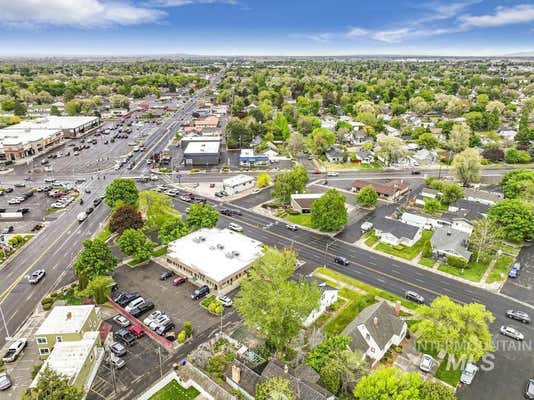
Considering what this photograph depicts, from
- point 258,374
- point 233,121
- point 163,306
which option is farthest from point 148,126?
point 258,374

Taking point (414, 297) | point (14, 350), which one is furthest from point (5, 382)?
point (414, 297)

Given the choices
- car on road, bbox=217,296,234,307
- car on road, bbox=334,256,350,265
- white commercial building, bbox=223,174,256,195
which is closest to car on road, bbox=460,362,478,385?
car on road, bbox=334,256,350,265

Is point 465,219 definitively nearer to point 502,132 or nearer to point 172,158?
point 172,158

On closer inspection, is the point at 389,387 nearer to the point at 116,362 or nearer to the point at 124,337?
the point at 116,362

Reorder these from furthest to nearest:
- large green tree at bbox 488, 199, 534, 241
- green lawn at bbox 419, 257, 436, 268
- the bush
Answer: large green tree at bbox 488, 199, 534, 241 → green lawn at bbox 419, 257, 436, 268 → the bush

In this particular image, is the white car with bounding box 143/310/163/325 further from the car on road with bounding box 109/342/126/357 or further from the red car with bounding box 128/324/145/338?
the car on road with bounding box 109/342/126/357

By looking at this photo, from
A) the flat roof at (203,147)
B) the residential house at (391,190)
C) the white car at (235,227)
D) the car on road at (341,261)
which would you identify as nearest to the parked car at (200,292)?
the white car at (235,227)

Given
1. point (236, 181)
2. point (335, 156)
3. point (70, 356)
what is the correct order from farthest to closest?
point (335, 156) → point (236, 181) → point (70, 356)

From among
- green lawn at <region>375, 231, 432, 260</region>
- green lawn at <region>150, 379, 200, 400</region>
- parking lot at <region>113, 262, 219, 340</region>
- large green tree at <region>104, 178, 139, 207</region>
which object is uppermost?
large green tree at <region>104, 178, 139, 207</region>
